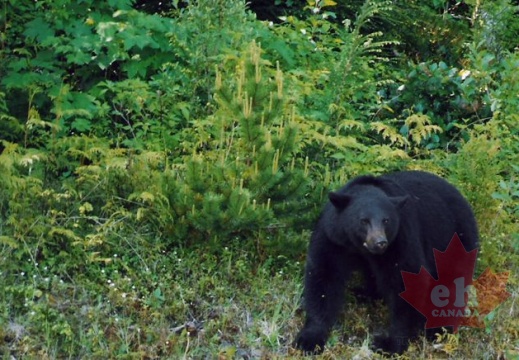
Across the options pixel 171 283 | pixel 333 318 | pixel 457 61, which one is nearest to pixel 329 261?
pixel 333 318

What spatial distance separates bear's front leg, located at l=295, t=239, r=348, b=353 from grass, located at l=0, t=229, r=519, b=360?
15 centimetres

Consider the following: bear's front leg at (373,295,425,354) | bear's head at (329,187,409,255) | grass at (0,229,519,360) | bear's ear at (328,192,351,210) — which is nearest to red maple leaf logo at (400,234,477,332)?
bear's front leg at (373,295,425,354)

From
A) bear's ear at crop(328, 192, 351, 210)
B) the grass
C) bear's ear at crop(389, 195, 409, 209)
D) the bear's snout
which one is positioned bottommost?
the grass

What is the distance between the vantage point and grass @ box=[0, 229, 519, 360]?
645 cm

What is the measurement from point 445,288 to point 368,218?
102 cm

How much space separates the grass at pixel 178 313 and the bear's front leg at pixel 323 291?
0.15m

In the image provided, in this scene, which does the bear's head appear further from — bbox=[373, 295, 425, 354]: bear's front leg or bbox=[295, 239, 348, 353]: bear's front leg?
bbox=[373, 295, 425, 354]: bear's front leg

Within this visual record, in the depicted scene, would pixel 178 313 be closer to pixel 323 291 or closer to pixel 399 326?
pixel 323 291

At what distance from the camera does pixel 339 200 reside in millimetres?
6516

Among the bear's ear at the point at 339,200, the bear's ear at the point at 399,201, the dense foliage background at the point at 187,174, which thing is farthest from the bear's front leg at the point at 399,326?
the bear's ear at the point at 339,200

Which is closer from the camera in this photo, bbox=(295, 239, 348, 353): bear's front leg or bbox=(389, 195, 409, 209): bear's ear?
bbox=(389, 195, 409, 209): bear's ear

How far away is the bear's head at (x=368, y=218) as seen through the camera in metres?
6.27

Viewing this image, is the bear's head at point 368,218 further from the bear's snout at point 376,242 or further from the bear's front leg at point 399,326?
the bear's front leg at point 399,326

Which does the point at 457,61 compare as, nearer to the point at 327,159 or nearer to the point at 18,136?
the point at 327,159
